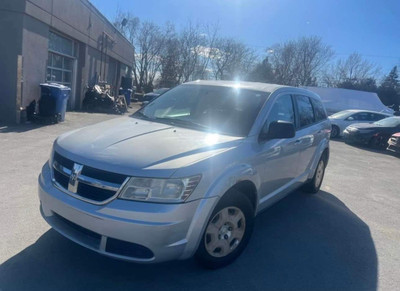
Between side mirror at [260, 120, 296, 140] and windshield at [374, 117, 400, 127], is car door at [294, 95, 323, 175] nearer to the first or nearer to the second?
side mirror at [260, 120, 296, 140]

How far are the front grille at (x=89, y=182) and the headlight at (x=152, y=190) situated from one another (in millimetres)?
79

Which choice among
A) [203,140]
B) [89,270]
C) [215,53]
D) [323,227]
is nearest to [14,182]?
[89,270]

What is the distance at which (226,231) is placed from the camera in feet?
11.0

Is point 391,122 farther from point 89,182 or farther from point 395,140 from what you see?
point 89,182

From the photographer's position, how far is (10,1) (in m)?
10.4

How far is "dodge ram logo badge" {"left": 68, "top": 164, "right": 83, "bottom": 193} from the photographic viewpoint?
2.92 meters

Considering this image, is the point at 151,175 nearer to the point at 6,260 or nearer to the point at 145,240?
the point at 145,240

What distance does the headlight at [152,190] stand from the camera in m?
2.74

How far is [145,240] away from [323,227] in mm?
2985

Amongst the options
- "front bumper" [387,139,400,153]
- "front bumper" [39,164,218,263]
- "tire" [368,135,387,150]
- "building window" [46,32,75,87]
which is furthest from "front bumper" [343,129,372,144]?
"front bumper" [39,164,218,263]

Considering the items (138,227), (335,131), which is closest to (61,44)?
(335,131)

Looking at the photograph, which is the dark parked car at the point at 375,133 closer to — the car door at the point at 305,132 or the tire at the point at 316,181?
the tire at the point at 316,181

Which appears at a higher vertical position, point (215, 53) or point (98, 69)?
point (215, 53)

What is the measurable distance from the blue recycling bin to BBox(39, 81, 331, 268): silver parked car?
827 cm
